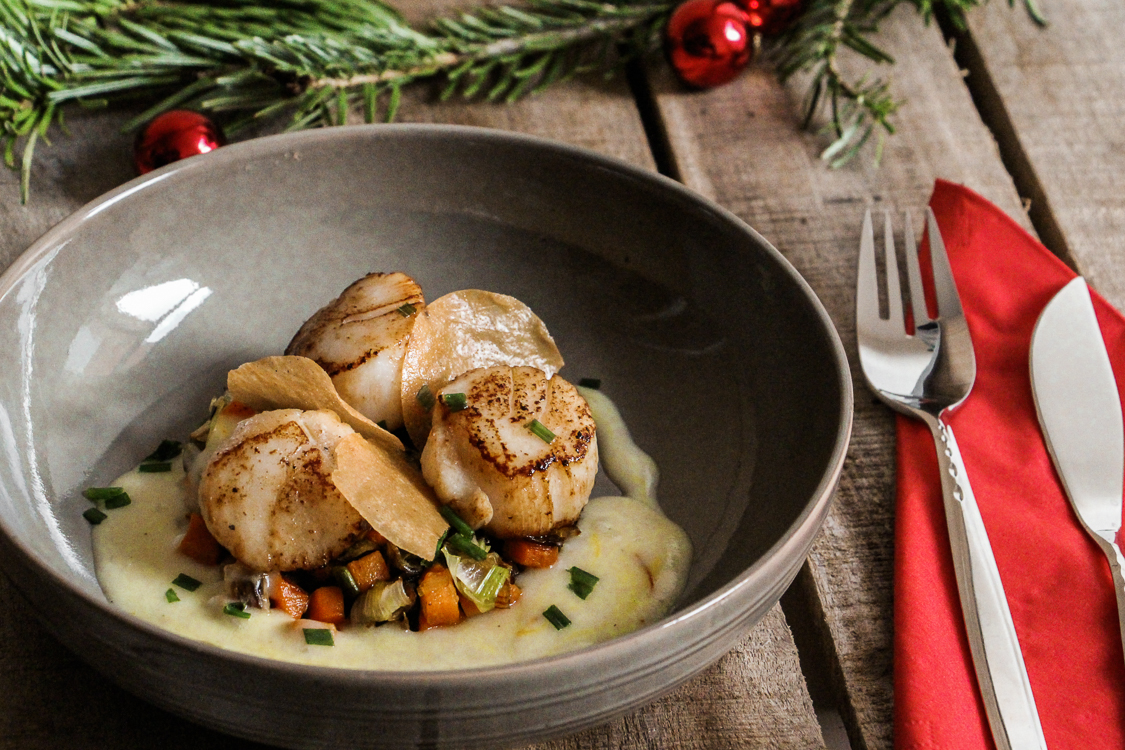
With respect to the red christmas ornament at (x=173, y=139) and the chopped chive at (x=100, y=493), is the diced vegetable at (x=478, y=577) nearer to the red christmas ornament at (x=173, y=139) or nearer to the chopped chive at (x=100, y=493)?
the chopped chive at (x=100, y=493)

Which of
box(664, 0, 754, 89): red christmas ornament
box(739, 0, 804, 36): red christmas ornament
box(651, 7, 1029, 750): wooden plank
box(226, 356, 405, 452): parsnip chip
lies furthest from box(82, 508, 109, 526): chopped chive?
box(739, 0, 804, 36): red christmas ornament

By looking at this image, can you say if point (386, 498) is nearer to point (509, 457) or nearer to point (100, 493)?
point (509, 457)

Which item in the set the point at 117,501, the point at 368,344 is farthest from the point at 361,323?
the point at 117,501

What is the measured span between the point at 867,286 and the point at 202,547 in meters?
1.37

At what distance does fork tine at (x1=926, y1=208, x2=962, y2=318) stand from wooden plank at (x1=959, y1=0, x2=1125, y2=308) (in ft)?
1.32

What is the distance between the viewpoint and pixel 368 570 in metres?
1.42

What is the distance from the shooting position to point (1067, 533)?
172 centimetres

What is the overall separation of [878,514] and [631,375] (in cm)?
50

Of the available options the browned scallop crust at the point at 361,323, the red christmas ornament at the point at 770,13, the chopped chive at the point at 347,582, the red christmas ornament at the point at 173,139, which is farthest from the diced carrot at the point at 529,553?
the red christmas ornament at the point at 770,13

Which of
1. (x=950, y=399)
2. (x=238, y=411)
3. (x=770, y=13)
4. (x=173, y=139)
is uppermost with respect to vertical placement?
(x=173, y=139)

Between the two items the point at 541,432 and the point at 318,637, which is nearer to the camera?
the point at 318,637

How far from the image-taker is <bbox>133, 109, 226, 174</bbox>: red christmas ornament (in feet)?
7.06

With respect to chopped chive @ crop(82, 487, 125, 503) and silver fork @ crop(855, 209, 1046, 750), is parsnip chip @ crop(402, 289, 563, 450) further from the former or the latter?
silver fork @ crop(855, 209, 1046, 750)

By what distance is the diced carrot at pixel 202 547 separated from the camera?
56.7 inches
